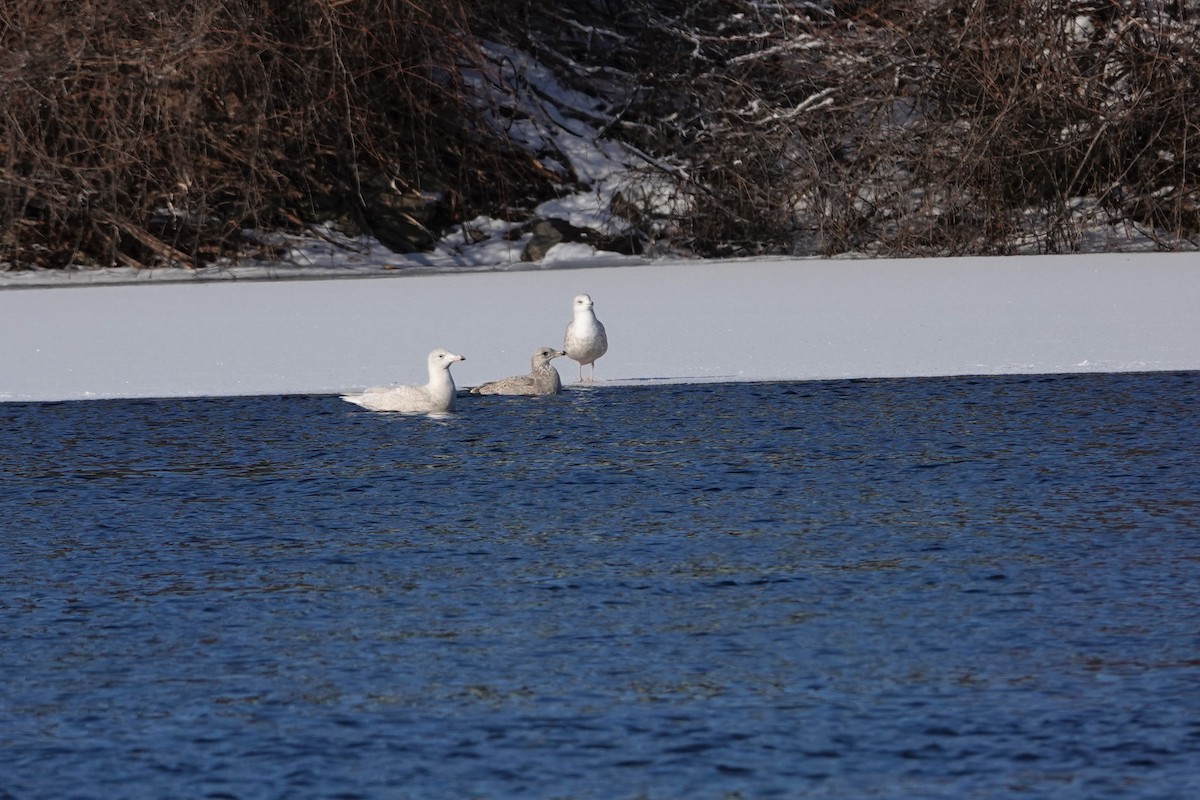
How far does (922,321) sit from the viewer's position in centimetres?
1192

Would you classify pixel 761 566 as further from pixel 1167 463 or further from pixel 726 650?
pixel 1167 463

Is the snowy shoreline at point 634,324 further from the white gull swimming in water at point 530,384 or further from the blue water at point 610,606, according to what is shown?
the blue water at point 610,606

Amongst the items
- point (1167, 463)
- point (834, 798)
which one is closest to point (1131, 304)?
point (1167, 463)

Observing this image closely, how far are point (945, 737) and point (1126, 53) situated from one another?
1444 centimetres

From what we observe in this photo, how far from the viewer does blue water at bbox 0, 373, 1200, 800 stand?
13.1 ft

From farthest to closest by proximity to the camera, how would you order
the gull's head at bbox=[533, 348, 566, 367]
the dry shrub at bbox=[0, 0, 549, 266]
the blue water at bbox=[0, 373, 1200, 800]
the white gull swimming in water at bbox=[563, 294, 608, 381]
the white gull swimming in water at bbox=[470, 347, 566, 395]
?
the dry shrub at bbox=[0, 0, 549, 266] → the white gull swimming in water at bbox=[563, 294, 608, 381] → the gull's head at bbox=[533, 348, 566, 367] → the white gull swimming in water at bbox=[470, 347, 566, 395] → the blue water at bbox=[0, 373, 1200, 800]

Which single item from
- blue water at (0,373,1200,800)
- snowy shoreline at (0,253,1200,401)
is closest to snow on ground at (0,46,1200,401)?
snowy shoreline at (0,253,1200,401)

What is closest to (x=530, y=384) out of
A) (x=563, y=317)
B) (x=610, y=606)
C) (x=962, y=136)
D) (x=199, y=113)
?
(x=563, y=317)

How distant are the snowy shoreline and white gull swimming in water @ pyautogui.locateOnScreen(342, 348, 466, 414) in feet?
2.63

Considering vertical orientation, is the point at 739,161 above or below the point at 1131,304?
above

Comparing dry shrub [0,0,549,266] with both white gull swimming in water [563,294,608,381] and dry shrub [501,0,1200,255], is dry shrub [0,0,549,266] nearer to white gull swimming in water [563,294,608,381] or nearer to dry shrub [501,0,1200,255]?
dry shrub [501,0,1200,255]

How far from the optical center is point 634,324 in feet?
40.4

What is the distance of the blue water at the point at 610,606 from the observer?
4000mm

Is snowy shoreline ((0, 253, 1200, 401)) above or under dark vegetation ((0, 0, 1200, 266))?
under
